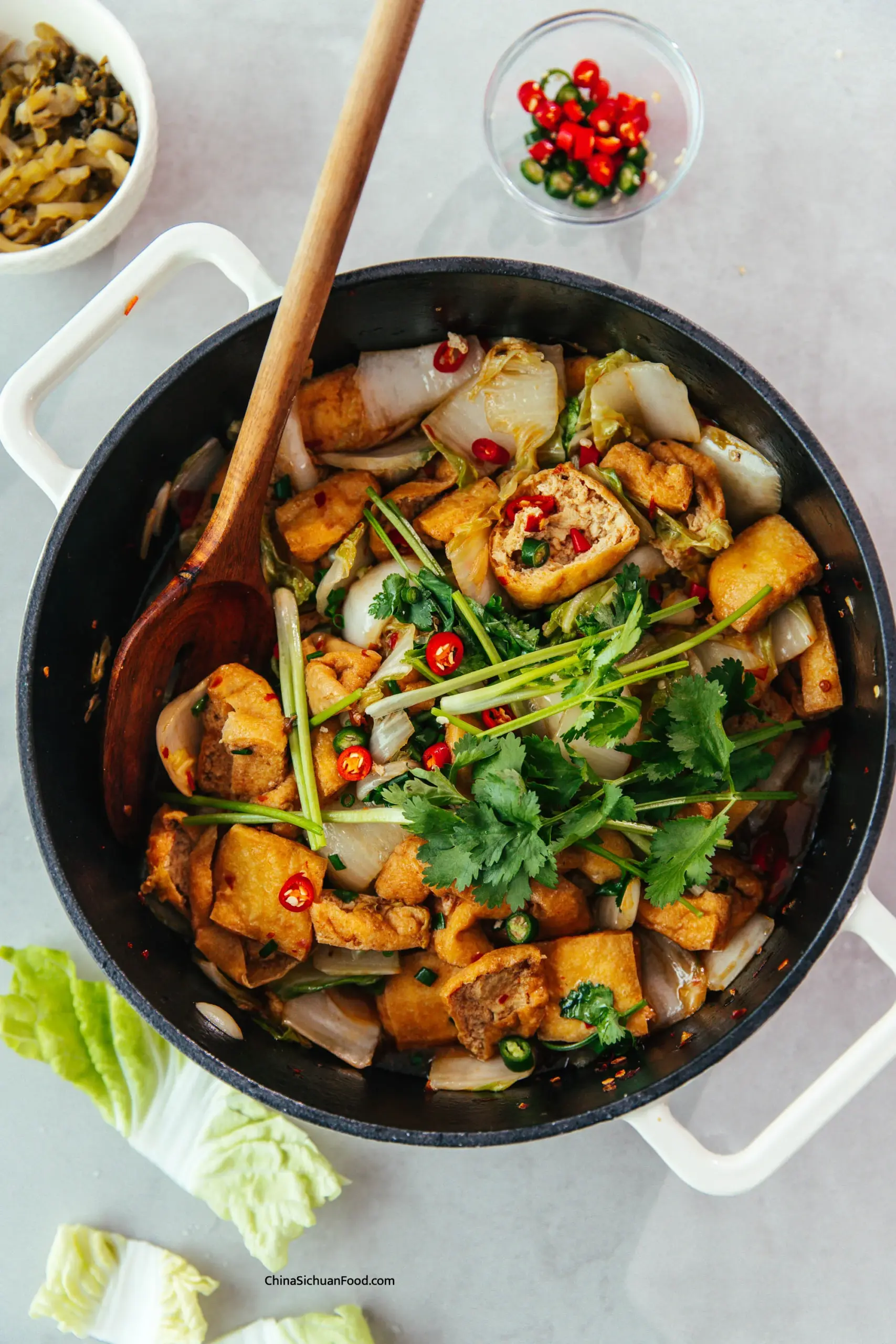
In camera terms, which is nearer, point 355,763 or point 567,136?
point 355,763

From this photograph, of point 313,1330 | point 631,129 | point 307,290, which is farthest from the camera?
point 631,129

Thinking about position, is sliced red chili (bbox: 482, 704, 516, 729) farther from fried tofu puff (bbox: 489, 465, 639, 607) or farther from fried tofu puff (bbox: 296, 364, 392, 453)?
fried tofu puff (bbox: 296, 364, 392, 453)

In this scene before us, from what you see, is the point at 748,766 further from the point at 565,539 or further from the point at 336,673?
the point at 336,673

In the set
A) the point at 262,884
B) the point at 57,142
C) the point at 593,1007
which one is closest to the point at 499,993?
the point at 593,1007

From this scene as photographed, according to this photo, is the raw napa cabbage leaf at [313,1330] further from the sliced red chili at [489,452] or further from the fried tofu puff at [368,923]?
the sliced red chili at [489,452]

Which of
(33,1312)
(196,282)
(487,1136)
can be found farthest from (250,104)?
(33,1312)

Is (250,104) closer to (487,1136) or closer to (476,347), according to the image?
(476,347)

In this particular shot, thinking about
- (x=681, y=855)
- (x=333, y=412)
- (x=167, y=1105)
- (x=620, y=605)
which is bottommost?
(x=167, y=1105)

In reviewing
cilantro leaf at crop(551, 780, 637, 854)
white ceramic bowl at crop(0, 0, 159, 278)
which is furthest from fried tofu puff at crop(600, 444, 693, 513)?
white ceramic bowl at crop(0, 0, 159, 278)

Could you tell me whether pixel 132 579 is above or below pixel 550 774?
above
